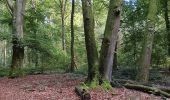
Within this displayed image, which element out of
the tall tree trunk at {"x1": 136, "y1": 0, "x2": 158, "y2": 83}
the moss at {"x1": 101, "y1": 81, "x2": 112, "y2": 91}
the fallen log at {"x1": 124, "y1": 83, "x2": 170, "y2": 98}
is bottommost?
the fallen log at {"x1": 124, "y1": 83, "x2": 170, "y2": 98}

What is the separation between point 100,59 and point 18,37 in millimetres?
7079

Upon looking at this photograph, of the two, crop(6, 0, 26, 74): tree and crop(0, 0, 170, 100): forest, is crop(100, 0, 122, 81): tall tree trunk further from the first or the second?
crop(6, 0, 26, 74): tree

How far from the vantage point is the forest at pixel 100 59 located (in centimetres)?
1105

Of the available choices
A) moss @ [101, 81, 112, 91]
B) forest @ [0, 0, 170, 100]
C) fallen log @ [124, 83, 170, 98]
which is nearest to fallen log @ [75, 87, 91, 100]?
forest @ [0, 0, 170, 100]

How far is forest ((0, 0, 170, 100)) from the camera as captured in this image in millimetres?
11055

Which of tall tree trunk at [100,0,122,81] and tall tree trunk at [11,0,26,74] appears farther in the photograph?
tall tree trunk at [11,0,26,74]

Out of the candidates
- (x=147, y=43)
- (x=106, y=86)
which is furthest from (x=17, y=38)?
(x=106, y=86)

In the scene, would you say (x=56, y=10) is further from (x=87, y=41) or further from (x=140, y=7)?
(x=87, y=41)

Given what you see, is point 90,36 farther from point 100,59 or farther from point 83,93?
point 83,93

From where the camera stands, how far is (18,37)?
1734cm

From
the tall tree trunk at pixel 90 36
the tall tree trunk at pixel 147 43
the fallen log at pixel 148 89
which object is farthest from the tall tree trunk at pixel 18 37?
the fallen log at pixel 148 89

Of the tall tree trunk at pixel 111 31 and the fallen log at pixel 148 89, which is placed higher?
the tall tree trunk at pixel 111 31

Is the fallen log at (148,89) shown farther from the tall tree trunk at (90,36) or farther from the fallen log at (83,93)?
the fallen log at (83,93)

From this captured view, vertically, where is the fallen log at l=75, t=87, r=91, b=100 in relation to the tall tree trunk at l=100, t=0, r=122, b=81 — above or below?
below
